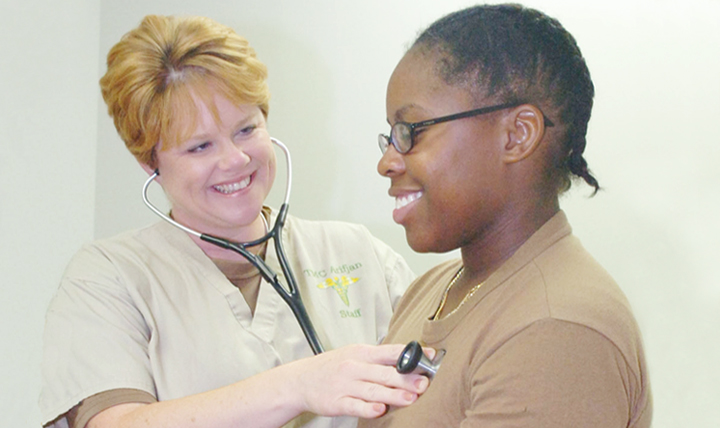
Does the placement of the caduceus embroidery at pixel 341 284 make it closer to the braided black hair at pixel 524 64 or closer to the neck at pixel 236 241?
the neck at pixel 236 241

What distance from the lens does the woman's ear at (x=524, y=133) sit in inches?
28.5

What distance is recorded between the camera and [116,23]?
2.01 metres

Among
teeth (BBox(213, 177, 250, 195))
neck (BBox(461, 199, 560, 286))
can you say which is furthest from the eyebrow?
teeth (BBox(213, 177, 250, 195))

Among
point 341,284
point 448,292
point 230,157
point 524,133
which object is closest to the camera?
point 524,133

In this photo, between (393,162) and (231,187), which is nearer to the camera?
(393,162)

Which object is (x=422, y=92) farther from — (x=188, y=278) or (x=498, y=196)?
(x=188, y=278)

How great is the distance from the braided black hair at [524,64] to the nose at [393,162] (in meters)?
0.10

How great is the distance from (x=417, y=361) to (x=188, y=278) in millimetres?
584

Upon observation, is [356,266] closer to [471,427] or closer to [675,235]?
[471,427]

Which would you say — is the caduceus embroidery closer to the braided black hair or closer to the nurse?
the nurse

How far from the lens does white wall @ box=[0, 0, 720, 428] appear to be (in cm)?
164

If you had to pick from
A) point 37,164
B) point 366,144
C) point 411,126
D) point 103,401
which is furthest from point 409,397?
point 37,164

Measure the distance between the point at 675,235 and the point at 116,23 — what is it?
158cm

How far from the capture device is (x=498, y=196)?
749 millimetres
